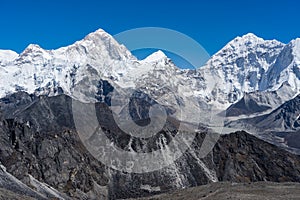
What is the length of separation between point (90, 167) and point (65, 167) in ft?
24.5

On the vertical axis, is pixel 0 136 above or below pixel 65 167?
above

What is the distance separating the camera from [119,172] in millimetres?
143000

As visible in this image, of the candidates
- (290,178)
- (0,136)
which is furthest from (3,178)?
(290,178)

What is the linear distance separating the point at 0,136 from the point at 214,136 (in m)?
68.6

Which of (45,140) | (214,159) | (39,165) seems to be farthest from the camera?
(214,159)

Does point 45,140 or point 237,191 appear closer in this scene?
point 237,191

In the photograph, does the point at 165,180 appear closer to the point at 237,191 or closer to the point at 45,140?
the point at 45,140

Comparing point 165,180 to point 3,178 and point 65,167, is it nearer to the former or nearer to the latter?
point 65,167

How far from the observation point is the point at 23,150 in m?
139

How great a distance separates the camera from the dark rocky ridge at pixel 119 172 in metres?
131

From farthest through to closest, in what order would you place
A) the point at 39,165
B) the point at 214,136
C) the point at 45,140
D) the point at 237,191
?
the point at 214,136 → the point at 45,140 → the point at 39,165 → the point at 237,191

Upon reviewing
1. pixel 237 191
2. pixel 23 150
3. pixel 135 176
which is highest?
pixel 23 150

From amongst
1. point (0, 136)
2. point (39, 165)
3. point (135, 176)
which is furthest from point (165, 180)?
point (0, 136)

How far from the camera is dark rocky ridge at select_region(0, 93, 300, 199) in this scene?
131m
